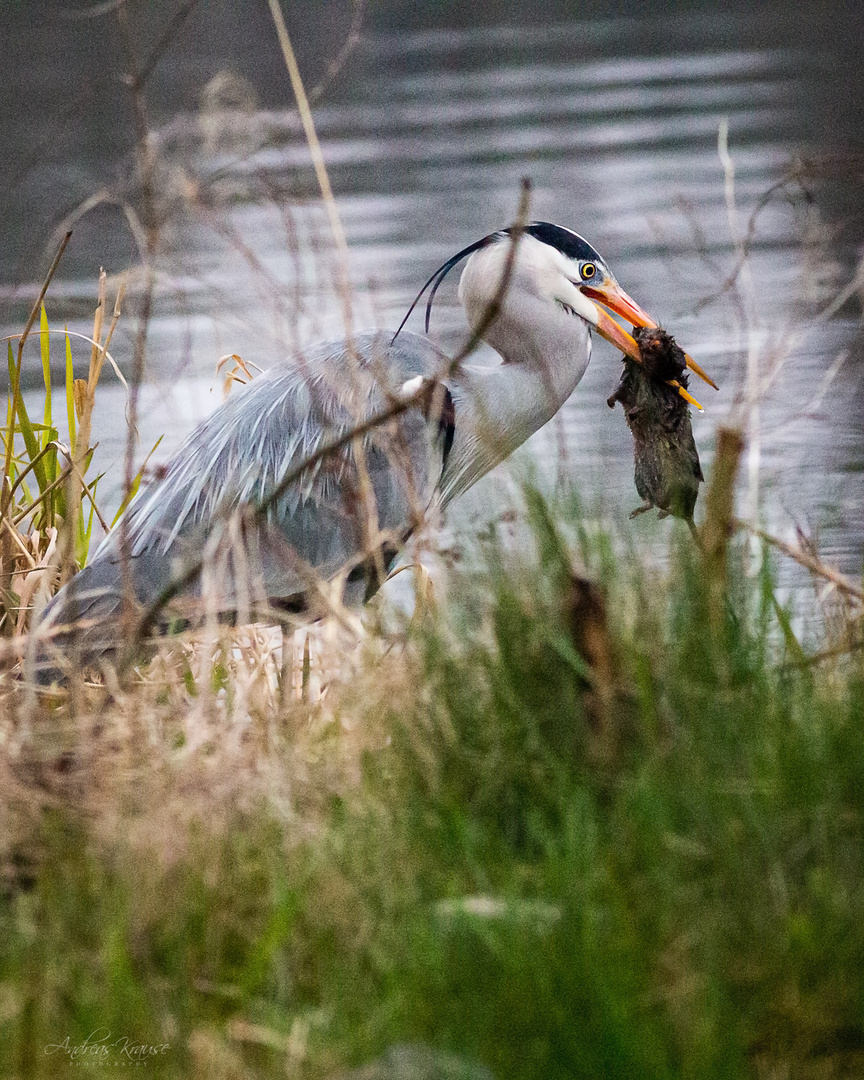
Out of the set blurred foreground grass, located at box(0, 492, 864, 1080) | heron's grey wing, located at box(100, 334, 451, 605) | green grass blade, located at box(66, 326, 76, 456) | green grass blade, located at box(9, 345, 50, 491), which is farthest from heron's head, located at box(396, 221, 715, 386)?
blurred foreground grass, located at box(0, 492, 864, 1080)

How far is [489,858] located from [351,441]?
1693 millimetres

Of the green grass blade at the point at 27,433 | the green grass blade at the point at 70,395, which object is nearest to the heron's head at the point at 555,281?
the green grass blade at the point at 70,395

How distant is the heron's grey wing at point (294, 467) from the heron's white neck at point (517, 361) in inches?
7.5

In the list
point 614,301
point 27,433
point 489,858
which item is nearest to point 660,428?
point 489,858

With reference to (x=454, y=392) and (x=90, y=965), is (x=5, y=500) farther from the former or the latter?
(x=90, y=965)

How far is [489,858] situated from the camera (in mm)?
2199

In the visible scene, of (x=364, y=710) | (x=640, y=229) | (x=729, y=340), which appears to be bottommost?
(x=364, y=710)

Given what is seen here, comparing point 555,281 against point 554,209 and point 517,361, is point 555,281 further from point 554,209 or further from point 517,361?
point 554,209

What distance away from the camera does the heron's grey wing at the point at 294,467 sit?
13.0 ft

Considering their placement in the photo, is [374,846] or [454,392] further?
[454,392]

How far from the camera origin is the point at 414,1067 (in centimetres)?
175

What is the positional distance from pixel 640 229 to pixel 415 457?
22.6 ft

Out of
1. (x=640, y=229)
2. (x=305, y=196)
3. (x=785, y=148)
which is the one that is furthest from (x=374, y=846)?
(x=785, y=148)

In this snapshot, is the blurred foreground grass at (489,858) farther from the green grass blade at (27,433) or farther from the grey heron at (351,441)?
the green grass blade at (27,433)
